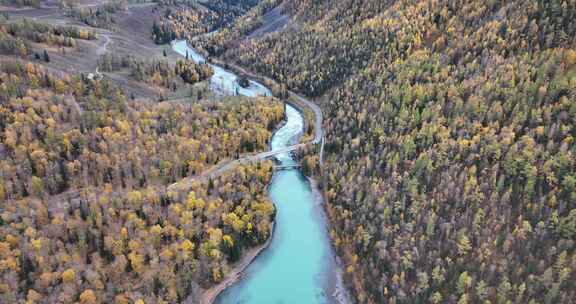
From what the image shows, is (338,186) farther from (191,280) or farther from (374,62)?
Answer: (374,62)

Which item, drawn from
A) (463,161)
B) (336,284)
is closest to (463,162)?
(463,161)

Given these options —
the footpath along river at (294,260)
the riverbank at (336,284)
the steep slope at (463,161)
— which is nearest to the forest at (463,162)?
the steep slope at (463,161)

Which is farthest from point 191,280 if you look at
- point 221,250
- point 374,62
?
point 374,62

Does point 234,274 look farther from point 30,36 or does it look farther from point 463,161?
point 30,36

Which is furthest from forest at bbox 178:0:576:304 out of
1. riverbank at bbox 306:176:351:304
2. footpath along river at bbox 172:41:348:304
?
footpath along river at bbox 172:41:348:304

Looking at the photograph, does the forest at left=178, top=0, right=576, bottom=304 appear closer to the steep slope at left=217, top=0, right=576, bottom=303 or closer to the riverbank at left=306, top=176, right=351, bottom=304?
the steep slope at left=217, top=0, right=576, bottom=303

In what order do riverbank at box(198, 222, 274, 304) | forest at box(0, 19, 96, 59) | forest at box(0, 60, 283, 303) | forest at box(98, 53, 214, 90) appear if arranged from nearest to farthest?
1. forest at box(0, 60, 283, 303)
2. riverbank at box(198, 222, 274, 304)
3. forest at box(0, 19, 96, 59)
4. forest at box(98, 53, 214, 90)
